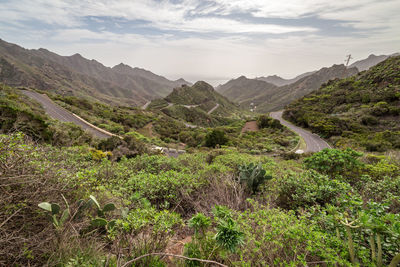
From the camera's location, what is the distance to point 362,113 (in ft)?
94.9

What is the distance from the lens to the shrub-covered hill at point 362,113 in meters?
21.4

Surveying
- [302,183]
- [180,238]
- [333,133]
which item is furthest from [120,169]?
[333,133]

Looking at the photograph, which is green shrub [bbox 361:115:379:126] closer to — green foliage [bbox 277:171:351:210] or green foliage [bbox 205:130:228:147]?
green foliage [bbox 205:130:228:147]

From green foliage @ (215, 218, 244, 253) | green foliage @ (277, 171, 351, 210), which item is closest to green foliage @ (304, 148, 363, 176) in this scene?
green foliage @ (277, 171, 351, 210)

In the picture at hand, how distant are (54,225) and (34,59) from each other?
245m

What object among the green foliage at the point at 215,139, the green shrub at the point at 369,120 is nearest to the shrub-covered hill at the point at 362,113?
the green shrub at the point at 369,120

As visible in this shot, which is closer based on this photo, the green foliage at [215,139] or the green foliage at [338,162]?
the green foliage at [338,162]

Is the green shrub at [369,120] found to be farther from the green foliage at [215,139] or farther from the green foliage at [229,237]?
the green foliage at [229,237]

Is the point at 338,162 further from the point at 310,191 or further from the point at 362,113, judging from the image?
the point at 362,113

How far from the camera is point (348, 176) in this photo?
5.11 metres

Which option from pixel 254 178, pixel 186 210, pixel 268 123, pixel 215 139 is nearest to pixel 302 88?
pixel 268 123

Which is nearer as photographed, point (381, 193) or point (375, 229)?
point (375, 229)

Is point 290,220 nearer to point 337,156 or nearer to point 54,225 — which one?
point 54,225

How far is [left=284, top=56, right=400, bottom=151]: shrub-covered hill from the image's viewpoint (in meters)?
21.4
